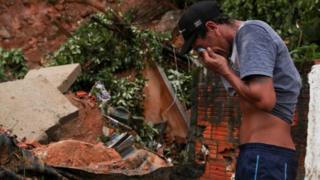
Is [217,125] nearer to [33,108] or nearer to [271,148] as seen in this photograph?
[33,108]

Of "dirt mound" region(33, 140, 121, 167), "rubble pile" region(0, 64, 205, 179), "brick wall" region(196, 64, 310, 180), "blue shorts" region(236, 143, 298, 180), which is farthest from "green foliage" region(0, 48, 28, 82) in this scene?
"blue shorts" region(236, 143, 298, 180)

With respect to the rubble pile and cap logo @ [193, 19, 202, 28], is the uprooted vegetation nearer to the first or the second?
the rubble pile

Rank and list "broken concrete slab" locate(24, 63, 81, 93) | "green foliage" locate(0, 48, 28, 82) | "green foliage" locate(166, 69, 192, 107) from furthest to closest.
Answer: "green foliage" locate(0, 48, 28, 82) → "green foliage" locate(166, 69, 192, 107) → "broken concrete slab" locate(24, 63, 81, 93)

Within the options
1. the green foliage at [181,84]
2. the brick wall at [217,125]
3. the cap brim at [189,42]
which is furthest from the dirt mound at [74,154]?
the cap brim at [189,42]

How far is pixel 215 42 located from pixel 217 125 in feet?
13.4

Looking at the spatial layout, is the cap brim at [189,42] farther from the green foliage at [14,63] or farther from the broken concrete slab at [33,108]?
the green foliage at [14,63]

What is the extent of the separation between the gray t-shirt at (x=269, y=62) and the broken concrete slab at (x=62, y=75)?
643 centimetres

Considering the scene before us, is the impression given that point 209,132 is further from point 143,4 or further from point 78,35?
point 143,4

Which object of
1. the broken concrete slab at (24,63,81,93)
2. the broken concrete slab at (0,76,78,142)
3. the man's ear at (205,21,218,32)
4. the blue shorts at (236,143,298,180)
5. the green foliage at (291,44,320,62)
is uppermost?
the man's ear at (205,21,218,32)

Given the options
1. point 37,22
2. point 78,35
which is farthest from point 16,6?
point 78,35

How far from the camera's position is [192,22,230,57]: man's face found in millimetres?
2750

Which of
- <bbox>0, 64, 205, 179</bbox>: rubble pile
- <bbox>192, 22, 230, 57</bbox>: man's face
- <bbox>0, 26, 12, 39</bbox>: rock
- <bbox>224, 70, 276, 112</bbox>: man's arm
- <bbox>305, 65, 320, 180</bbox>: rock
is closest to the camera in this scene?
<bbox>224, 70, 276, 112</bbox>: man's arm

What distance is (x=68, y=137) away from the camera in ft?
26.9

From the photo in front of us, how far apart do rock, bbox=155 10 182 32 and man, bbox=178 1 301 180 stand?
945cm
